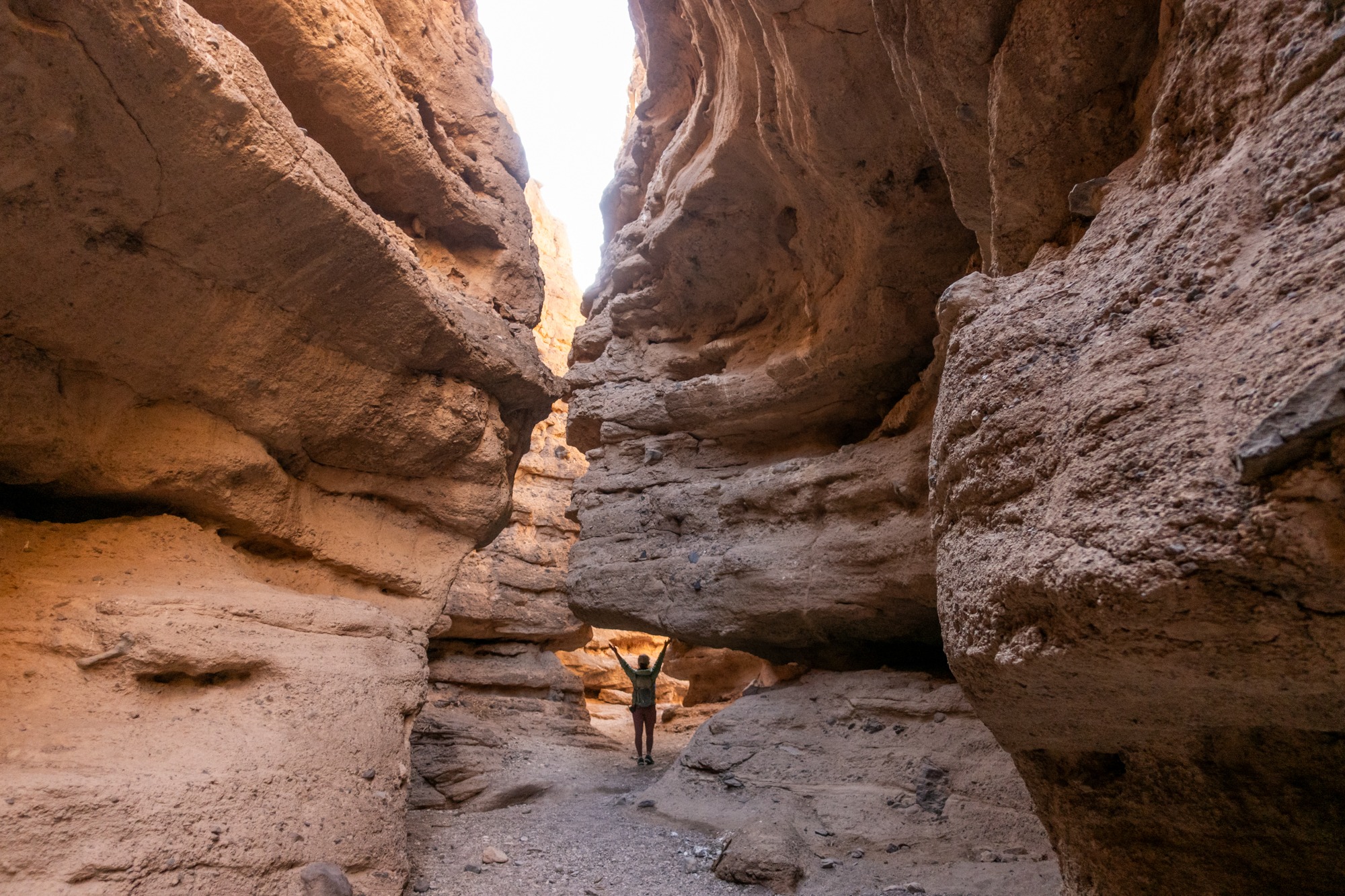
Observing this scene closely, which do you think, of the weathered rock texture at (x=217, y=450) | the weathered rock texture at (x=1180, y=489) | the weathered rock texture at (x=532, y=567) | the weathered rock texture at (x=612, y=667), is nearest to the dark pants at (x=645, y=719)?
the weathered rock texture at (x=532, y=567)

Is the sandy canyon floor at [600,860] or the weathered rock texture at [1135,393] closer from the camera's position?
the weathered rock texture at [1135,393]

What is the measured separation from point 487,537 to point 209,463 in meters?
1.48

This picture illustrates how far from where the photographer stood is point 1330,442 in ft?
3.50

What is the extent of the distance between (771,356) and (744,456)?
775 mm

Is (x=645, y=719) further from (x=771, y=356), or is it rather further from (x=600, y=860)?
(x=771, y=356)

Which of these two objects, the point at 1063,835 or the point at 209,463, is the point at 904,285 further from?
the point at 209,463

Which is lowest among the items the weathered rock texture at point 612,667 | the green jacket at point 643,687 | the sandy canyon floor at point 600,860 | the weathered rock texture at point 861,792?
the sandy canyon floor at point 600,860

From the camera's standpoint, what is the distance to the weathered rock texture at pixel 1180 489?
1179 millimetres

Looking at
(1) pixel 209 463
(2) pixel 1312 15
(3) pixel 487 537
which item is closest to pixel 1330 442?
(2) pixel 1312 15

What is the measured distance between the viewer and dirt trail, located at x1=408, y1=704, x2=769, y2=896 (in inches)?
125

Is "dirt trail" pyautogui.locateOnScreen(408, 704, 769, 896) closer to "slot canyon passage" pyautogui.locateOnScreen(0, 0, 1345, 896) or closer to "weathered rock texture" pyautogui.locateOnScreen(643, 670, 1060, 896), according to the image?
"slot canyon passage" pyautogui.locateOnScreen(0, 0, 1345, 896)

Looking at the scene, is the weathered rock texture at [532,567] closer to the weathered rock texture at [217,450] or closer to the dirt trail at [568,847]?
the dirt trail at [568,847]

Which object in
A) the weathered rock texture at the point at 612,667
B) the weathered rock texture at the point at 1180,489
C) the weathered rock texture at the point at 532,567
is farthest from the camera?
the weathered rock texture at the point at 612,667

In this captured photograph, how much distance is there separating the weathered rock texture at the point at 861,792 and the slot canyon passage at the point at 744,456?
2cm
